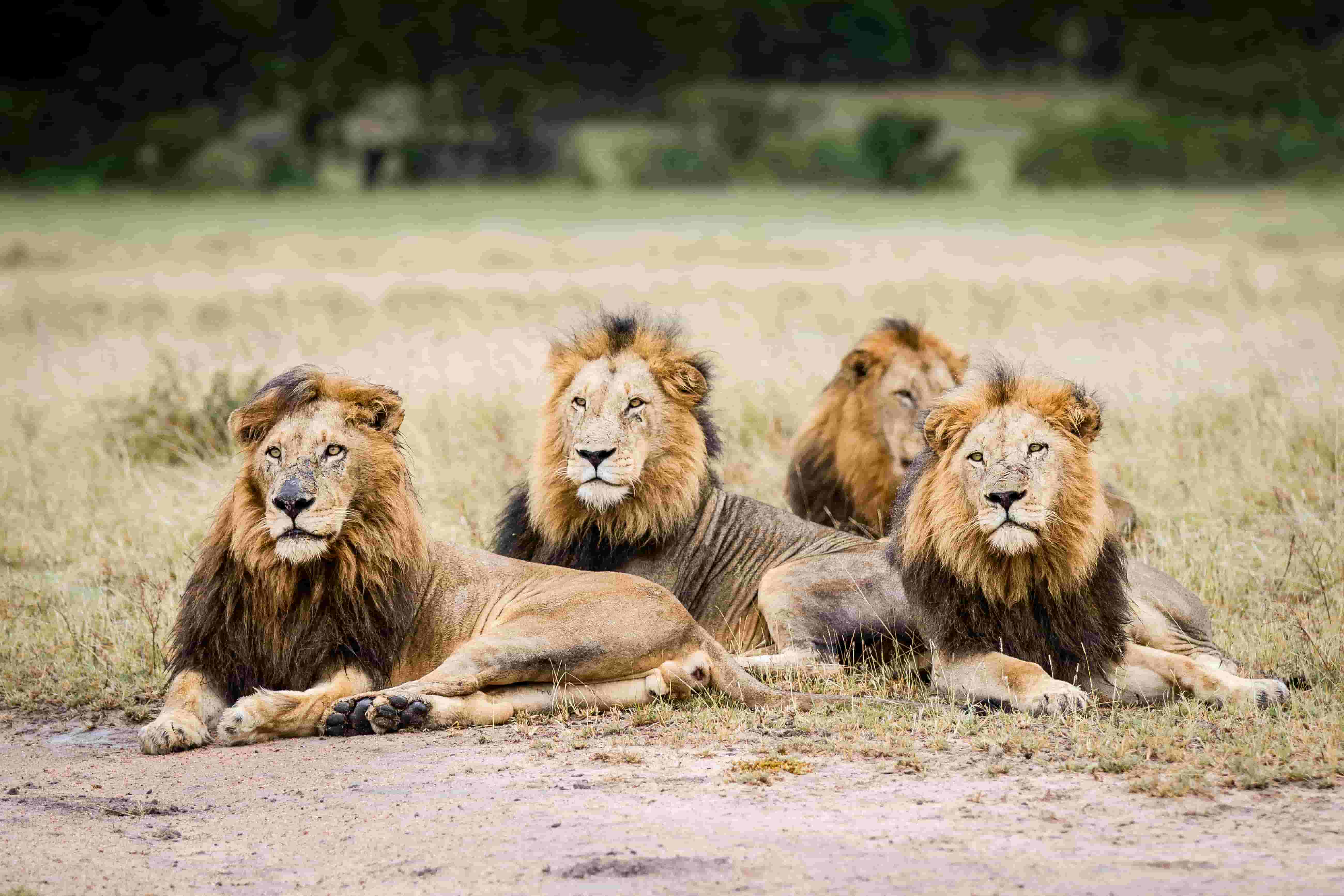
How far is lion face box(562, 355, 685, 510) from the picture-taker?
6570 millimetres

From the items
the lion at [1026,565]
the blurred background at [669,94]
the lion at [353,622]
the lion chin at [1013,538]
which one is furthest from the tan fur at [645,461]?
the blurred background at [669,94]

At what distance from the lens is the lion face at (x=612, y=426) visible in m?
6.57

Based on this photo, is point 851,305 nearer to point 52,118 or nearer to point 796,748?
point 796,748

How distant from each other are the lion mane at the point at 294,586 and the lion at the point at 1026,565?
1773 mm

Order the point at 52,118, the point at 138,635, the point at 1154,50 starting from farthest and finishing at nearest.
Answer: the point at 1154,50, the point at 52,118, the point at 138,635

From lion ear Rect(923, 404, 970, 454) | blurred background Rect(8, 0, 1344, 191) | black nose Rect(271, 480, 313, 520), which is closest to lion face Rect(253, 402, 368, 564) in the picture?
black nose Rect(271, 480, 313, 520)

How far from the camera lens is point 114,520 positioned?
29.1ft

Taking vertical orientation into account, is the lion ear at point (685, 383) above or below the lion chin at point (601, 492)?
above

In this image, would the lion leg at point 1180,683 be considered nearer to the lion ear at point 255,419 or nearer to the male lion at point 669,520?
the male lion at point 669,520

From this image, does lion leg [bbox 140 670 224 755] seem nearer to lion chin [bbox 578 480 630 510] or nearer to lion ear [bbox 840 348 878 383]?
lion chin [bbox 578 480 630 510]

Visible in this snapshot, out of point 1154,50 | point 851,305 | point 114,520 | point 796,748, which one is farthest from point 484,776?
point 1154,50

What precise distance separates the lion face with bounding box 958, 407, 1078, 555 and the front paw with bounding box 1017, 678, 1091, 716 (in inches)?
17.9

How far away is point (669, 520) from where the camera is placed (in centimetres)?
678

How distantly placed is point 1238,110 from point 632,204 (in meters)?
17.1
